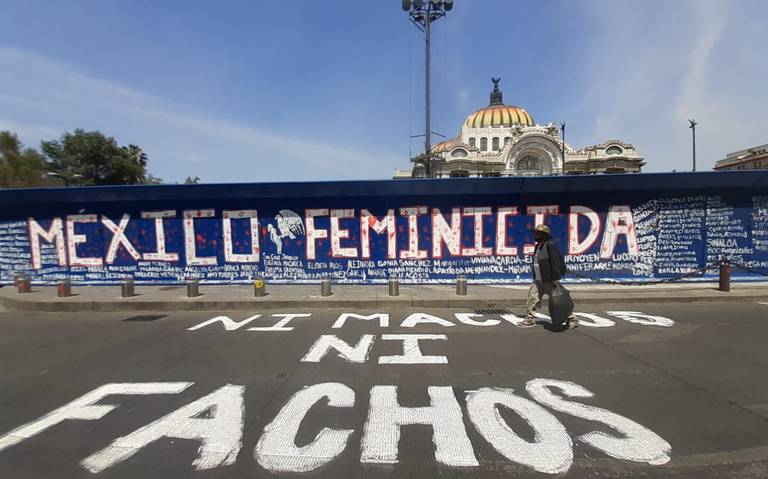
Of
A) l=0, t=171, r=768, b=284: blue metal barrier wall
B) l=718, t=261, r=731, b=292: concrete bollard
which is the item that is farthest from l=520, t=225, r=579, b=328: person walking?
l=718, t=261, r=731, b=292: concrete bollard

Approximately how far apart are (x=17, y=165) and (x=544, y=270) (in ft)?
185

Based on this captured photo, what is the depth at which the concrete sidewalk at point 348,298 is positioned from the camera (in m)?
8.63

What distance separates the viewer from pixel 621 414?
3.50 metres

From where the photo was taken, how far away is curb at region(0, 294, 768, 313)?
859cm

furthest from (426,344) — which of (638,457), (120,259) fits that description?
(120,259)

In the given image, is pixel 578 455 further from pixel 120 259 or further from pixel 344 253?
pixel 120 259

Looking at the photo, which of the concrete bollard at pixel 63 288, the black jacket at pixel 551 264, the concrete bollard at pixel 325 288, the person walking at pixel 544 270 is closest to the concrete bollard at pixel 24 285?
the concrete bollard at pixel 63 288

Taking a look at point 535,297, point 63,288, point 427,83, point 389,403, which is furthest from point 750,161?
point 63,288

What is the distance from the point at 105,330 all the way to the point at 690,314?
11754 mm

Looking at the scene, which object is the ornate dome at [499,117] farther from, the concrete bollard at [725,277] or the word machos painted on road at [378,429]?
the word machos painted on road at [378,429]

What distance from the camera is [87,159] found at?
4659 centimetres

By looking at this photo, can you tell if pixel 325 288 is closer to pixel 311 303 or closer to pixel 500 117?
pixel 311 303

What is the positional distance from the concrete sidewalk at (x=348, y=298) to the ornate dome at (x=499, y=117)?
254 feet

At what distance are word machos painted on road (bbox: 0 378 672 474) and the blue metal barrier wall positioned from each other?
693cm
